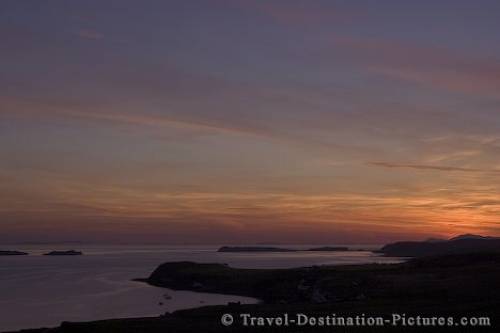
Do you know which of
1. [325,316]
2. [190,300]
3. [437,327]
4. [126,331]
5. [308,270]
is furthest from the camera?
[308,270]

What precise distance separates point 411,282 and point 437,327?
35.8 m

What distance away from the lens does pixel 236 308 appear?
202ft

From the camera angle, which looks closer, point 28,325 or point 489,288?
point 489,288

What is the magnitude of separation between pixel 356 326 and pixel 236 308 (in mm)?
21912

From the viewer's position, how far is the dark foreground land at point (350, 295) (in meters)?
46.0

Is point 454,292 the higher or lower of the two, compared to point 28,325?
higher

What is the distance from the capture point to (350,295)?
251 ft

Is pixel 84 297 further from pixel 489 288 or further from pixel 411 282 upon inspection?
pixel 489 288

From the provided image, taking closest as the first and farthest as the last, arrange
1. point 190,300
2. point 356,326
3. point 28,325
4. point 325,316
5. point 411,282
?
point 356,326 < point 325,316 < point 28,325 < point 411,282 < point 190,300

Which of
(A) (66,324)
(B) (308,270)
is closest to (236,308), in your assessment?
(A) (66,324)

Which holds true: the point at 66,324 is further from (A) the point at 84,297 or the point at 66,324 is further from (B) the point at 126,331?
(A) the point at 84,297

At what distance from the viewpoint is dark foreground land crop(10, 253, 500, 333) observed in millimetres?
46000

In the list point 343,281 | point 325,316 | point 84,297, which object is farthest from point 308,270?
point 325,316

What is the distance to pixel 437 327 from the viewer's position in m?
39.2
